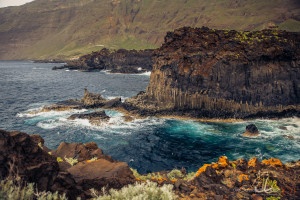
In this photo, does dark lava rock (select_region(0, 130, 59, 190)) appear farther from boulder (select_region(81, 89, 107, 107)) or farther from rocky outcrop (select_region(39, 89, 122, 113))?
boulder (select_region(81, 89, 107, 107))

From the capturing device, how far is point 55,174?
33.5 feet

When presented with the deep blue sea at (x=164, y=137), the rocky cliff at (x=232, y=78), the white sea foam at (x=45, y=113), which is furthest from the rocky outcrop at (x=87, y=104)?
the rocky cliff at (x=232, y=78)

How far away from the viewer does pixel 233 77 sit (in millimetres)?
53312

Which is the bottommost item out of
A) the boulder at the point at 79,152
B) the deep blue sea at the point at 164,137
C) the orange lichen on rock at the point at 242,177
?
the deep blue sea at the point at 164,137

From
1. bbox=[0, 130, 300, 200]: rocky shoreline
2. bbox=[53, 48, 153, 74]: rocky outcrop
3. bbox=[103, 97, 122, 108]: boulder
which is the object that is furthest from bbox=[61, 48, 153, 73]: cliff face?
bbox=[0, 130, 300, 200]: rocky shoreline

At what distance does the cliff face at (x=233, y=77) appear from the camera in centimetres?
5225

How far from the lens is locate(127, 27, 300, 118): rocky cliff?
52188 mm

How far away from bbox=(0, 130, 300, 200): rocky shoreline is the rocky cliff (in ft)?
117

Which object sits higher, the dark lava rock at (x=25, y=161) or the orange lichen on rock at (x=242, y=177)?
the dark lava rock at (x=25, y=161)

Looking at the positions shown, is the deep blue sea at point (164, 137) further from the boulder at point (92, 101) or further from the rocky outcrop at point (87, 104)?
the boulder at point (92, 101)

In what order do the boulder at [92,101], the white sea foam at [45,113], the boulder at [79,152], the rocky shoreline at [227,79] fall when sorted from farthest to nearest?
the boulder at [92,101]
the white sea foam at [45,113]
the rocky shoreline at [227,79]
the boulder at [79,152]

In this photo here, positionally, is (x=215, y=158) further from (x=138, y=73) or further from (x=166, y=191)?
(x=138, y=73)

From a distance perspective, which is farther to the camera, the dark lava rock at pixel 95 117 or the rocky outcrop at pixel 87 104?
the rocky outcrop at pixel 87 104

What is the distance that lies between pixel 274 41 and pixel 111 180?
5456cm
